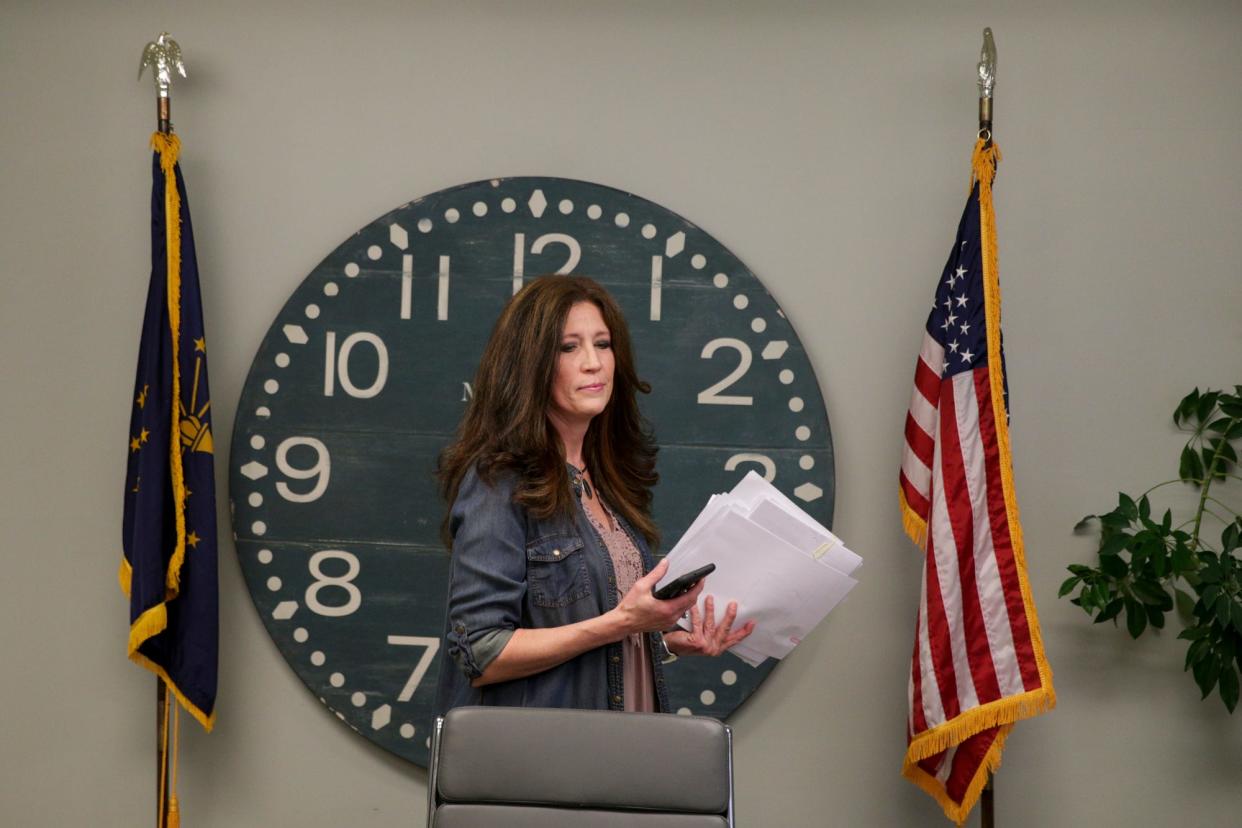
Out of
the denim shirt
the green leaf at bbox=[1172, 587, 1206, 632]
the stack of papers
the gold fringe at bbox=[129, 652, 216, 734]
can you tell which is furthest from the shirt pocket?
the green leaf at bbox=[1172, 587, 1206, 632]

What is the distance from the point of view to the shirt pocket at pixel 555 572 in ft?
5.71

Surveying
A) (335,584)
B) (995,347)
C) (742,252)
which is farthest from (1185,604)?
(335,584)

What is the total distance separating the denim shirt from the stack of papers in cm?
14

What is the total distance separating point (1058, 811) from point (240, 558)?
1.89m

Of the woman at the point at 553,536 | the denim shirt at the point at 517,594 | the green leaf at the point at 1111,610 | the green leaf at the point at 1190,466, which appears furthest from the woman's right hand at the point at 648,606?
the green leaf at the point at 1190,466

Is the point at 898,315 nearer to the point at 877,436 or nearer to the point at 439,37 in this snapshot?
the point at 877,436

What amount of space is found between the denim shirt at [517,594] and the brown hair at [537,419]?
0.03 m

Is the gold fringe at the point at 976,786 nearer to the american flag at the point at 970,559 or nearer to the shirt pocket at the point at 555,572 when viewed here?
the american flag at the point at 970,559

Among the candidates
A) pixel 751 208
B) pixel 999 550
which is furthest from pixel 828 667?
pixel 751 208

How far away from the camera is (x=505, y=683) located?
5.79ft

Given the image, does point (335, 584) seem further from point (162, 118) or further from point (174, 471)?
point (162, 118)

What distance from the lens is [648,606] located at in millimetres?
1653

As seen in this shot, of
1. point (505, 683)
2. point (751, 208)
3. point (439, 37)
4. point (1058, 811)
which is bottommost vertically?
point (1058, 811)

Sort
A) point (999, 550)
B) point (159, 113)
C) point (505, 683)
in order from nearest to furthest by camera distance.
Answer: point (505, 683)
point (999, 550)
point (159, 113)
